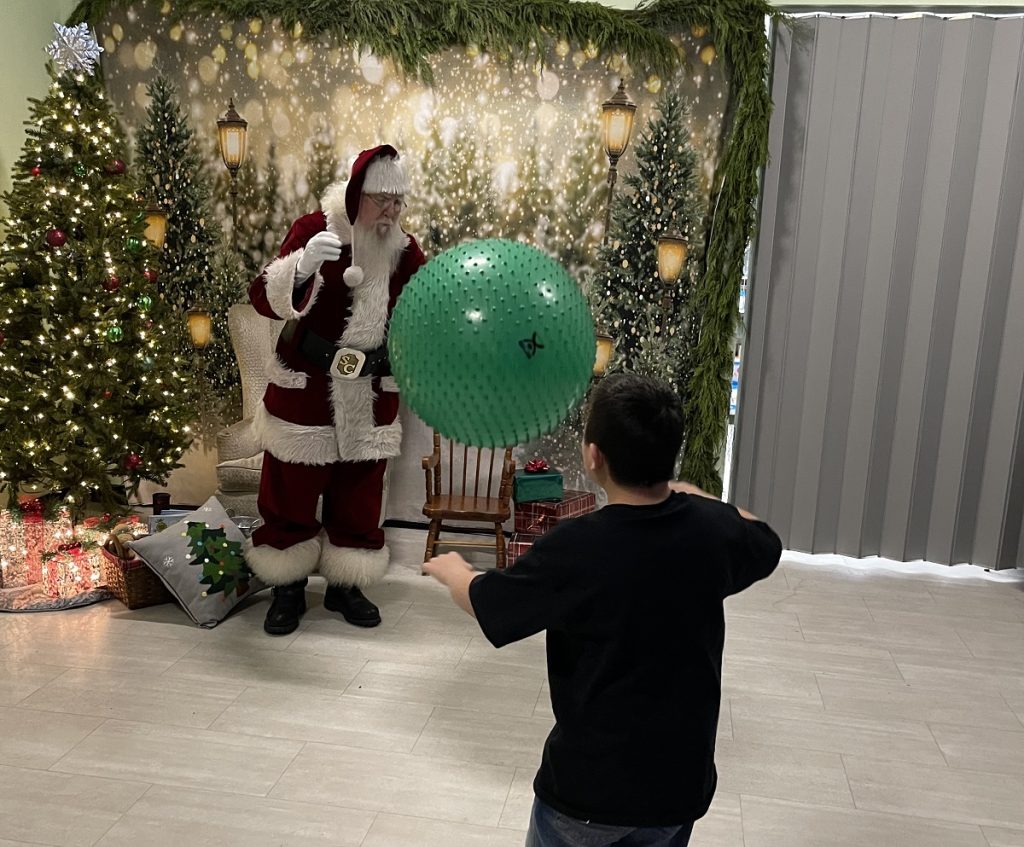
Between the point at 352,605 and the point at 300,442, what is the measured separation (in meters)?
0.65

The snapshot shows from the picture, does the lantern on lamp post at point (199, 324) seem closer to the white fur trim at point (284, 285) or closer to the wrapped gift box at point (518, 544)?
the white fur trim at point (284, 285)

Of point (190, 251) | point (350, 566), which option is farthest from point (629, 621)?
point (190, 251)

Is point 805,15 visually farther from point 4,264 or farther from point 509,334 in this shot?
point 4,264

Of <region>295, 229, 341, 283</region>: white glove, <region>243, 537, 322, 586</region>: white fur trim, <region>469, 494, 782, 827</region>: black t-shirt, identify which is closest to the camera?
<region>469, 494, 782, 827</region>: black t-shirt

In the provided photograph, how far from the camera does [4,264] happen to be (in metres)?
3.31

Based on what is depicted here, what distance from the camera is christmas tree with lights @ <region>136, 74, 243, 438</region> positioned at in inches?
161

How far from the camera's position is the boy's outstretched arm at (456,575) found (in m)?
1.29

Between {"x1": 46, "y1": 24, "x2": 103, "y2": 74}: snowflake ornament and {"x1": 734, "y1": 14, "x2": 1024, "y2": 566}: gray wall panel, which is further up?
{"x1": 46, "y1": 24, "x2": 103, "y2": 74}: snowflake ornament

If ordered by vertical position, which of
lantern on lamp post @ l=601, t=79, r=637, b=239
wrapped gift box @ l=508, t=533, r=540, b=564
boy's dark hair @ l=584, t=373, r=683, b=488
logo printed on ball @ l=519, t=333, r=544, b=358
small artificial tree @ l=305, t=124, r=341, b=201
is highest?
lantern on lamp post @ l=601, t=79, r=637, b=239

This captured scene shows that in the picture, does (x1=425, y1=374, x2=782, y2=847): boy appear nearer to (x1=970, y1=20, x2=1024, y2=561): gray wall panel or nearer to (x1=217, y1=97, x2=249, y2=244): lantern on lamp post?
(x1=970, y1=20, x2=1024, y2=561): gray wall panel

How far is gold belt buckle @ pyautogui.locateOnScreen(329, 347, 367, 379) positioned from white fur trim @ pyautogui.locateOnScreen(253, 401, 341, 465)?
0.79 feet

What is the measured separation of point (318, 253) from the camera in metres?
2.60

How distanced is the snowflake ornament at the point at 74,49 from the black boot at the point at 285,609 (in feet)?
7.11

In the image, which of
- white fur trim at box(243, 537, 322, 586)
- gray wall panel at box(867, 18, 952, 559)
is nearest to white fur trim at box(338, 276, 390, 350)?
white fur trim at box(243, 537, 322, 586)
